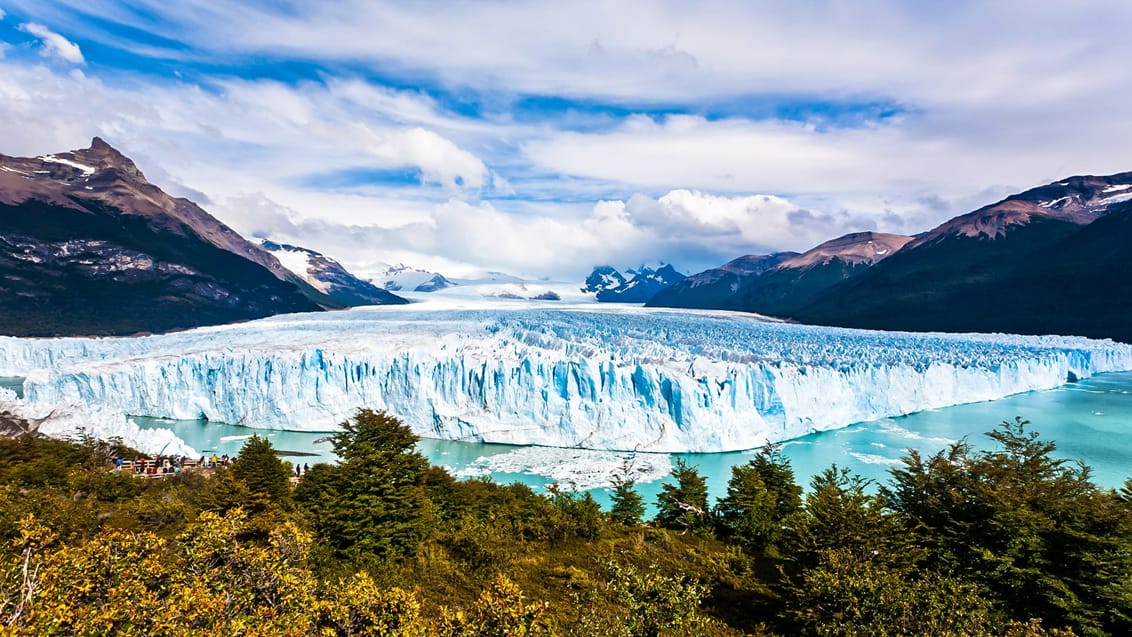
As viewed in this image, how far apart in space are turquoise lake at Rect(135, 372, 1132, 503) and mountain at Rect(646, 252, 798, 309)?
99.7 m

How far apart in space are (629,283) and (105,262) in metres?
124

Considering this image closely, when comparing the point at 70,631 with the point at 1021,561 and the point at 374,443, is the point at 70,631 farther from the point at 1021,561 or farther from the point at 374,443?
the point at 1021,561

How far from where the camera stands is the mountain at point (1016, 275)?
57.8m

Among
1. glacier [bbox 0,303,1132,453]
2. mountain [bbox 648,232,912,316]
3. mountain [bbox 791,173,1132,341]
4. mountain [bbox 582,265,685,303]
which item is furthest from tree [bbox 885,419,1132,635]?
mountain [bbox 582,265,685,303]

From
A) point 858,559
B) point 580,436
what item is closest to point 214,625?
point 858,559

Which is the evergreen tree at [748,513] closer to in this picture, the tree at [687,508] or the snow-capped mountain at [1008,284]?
the tree at [687,508]

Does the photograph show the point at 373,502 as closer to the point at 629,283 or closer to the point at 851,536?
the point at 851,536

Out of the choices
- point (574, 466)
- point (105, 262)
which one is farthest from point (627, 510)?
point (105, 262)

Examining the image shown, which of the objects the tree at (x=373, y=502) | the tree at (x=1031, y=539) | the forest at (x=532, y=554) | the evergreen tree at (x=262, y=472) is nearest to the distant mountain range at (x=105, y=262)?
the forest at (x=532, y=554)

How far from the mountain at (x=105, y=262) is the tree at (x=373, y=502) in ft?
213

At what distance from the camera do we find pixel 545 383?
26703 millimetres

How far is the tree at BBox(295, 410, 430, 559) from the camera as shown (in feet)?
36.6

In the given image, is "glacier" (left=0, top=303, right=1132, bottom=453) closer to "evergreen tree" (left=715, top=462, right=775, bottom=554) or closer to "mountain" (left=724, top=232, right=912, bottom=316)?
"evergreen tree" (left=715, top=462, right=775, bottom=554)

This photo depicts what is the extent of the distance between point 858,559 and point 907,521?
3446 millimetres
